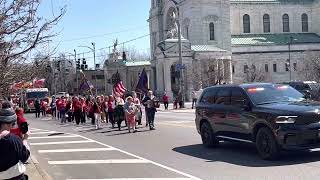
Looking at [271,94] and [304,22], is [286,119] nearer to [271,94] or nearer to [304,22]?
[271,94]

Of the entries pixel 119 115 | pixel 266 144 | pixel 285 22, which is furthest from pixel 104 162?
pixel 285 22

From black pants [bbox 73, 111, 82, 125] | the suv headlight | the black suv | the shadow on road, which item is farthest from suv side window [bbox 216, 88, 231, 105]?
black pants [bbox 73, 111, 82, 125]

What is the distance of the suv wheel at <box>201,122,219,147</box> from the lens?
15.3m

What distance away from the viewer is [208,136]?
50.9ft

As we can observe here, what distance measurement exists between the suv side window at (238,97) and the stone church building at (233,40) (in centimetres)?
6189

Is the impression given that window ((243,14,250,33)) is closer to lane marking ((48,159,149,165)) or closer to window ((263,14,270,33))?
window ((263,14,270,33))

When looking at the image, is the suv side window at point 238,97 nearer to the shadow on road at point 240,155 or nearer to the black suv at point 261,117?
the black suv at point 261,117

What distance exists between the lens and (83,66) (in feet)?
243

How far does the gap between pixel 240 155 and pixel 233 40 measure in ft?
286

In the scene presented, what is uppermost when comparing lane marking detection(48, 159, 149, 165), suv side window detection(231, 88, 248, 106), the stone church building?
the stone church building

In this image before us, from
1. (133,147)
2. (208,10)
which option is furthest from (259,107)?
(208,10)

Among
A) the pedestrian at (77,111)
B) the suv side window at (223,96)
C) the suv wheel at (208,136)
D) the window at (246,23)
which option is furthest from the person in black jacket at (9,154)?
the window at (246,23)

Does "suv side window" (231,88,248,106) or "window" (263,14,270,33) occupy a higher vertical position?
"window" (263,14,270,33)

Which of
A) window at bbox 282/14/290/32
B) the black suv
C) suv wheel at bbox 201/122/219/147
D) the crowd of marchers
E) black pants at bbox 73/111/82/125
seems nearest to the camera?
the black suv
